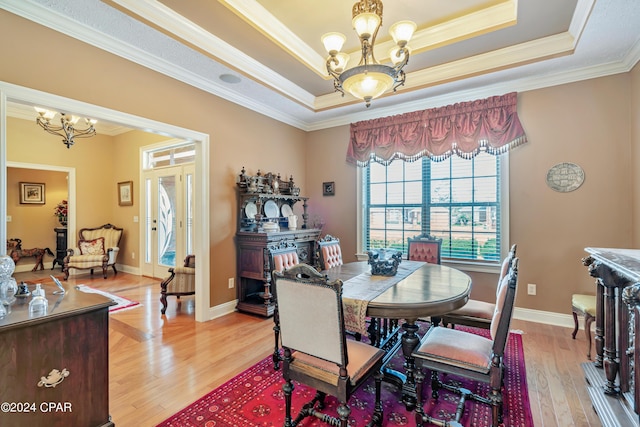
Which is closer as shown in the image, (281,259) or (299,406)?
(299,406)

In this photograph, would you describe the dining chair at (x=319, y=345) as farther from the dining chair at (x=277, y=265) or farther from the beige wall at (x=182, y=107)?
the beige wall at (x=182, y=107)

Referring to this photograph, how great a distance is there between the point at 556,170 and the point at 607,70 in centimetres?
111

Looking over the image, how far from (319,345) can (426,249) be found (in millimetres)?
2364

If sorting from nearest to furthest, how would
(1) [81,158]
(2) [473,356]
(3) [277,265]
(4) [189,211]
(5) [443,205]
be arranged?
1. (2) [473,356]
2. (3) [277,265]
3. (5) [443,205]
4. (4) [189,211]
5. (1) [81,158]

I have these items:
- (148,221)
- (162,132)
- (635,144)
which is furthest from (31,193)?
(635,144)

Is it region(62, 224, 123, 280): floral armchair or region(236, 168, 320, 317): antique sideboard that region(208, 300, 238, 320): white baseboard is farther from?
region(62, 224, 123, 280): floral armchair

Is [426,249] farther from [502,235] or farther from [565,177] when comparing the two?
[565,177]

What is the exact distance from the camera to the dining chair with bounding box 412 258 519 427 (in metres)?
1.58

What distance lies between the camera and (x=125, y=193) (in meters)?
6.26

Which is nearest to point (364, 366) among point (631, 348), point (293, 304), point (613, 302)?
point (293, 304)

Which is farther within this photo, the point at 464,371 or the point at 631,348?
the point at 464,371

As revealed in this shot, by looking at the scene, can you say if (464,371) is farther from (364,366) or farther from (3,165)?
(3,165)

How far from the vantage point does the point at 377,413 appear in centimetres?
176

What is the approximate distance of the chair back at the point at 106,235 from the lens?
6.06m
